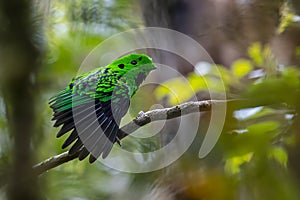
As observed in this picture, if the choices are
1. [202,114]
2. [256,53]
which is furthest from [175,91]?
[256,53]

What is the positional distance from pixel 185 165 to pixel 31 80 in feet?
1.10

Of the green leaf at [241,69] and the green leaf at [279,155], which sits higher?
the green leaf at [241,69]

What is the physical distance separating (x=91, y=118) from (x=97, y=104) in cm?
2

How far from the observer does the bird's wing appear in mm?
437

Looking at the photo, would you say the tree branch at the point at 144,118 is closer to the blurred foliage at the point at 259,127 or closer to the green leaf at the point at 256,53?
the blurred foliage at the point at 259,127

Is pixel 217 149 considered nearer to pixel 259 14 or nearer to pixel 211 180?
pixel 211 180

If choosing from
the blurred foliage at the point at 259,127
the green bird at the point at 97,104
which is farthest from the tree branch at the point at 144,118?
the blurred foliage at the point at 259,127

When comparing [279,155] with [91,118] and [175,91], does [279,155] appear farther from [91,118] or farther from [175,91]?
[91,118]

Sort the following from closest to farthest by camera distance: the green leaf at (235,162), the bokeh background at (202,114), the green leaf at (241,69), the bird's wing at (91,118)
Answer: the bird's wing at (91,118) → the bokeh background at (202,114) → the green leaf at (235,162) → the green leaf at (241,69)

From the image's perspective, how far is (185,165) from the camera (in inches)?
25.5

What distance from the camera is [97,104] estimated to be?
18.7 inches

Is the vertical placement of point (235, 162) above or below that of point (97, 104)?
below

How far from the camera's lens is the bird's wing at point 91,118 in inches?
17.2

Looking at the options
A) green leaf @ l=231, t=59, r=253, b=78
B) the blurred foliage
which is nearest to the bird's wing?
the blurred foliage
